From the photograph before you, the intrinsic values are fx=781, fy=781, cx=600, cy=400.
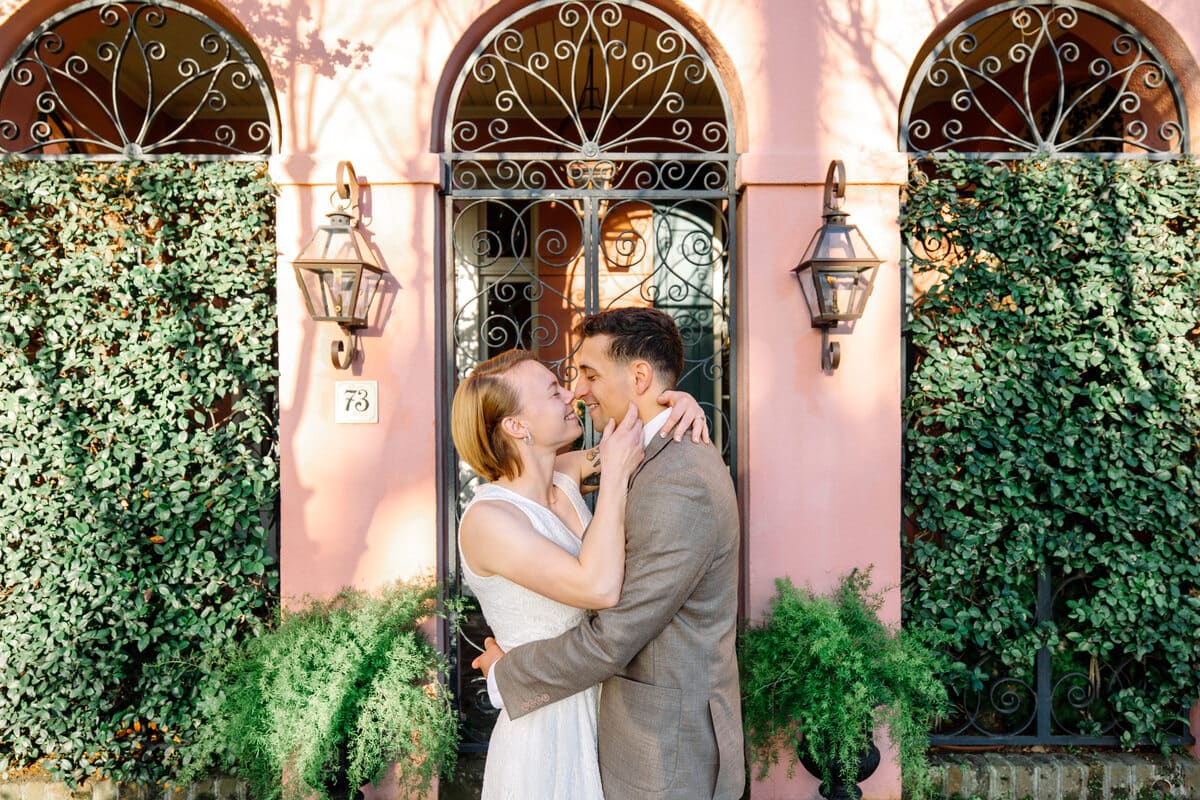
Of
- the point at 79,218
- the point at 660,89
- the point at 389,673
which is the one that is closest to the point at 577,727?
the point at 389,673

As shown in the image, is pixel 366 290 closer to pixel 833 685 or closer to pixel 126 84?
pixel 833 685

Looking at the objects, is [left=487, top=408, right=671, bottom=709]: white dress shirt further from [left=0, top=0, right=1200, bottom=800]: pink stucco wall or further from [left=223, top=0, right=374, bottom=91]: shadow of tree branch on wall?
[left=223, top=0, right=374, bottom=91]: shadow of tree branch on wall

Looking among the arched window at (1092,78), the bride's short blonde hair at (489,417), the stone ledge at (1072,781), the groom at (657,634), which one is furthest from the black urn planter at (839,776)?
the arched window at (1092,78)

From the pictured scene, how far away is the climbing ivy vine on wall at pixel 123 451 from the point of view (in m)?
3.87

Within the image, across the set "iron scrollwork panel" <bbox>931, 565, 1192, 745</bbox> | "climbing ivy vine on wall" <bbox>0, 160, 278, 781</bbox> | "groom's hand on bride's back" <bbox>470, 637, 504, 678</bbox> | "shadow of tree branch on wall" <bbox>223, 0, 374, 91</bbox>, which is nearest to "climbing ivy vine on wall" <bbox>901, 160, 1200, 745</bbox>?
Result: "iron scrollwork panel" <bbox>931, 565, 1192, 745</bbox>

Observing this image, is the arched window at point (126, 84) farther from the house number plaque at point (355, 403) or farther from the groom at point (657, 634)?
the groom at point (657, 634)

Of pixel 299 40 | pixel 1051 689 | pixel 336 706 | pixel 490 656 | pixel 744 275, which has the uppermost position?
pixel 299 40

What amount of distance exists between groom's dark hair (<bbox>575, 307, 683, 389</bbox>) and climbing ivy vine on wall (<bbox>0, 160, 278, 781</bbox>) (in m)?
2.31

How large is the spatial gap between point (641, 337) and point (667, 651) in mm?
911

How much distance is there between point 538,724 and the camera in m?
2.42

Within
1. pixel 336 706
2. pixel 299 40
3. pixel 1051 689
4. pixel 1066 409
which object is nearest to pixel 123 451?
pixel 336 706

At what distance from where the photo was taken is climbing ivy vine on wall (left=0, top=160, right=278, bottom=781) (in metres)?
3.87

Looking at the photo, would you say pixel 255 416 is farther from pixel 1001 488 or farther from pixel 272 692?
pixel 1001 488

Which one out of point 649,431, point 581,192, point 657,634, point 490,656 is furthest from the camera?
point 581,192
